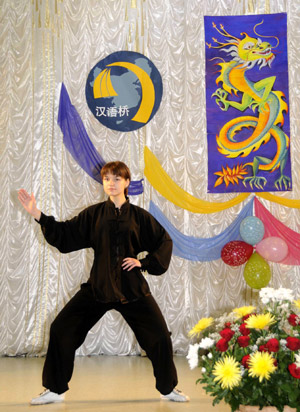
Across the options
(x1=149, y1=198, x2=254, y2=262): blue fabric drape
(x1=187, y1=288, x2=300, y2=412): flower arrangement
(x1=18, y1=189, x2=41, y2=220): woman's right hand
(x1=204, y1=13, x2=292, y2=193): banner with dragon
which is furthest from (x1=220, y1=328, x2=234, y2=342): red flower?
(x1=204, y1=13, x2=292, y2=193): banner with dragon

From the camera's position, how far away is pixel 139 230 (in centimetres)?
383

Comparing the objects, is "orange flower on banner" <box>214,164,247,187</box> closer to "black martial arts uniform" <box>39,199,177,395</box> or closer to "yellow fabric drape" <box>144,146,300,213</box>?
"yellow fabric drape" <box>144,146,300,213</box>

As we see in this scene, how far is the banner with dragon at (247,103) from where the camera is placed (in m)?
5.74

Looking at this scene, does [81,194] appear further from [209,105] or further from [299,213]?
[299,213]

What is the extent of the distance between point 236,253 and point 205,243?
1.38 feet

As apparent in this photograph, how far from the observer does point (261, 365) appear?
1.84 m

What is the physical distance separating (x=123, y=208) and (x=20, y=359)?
8.08ft

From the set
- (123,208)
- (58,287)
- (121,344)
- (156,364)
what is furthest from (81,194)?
(156,364)

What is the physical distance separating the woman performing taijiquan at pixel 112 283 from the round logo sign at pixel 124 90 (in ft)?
6.87

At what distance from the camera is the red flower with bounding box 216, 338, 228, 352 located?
78.9 inches

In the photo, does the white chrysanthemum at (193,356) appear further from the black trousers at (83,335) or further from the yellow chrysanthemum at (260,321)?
the black trousers at (83,335)

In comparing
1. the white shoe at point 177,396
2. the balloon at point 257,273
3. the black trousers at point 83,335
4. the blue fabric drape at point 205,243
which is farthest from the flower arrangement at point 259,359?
the blue fabric drape at point 205,243

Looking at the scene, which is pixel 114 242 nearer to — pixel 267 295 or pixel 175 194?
pixel 267 295

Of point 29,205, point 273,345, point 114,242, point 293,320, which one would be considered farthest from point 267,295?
point 29,205
